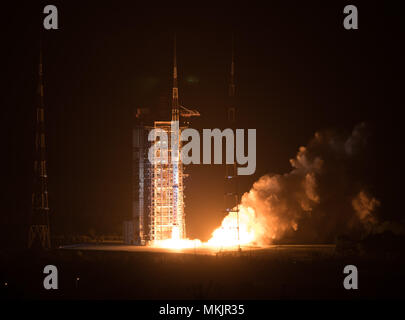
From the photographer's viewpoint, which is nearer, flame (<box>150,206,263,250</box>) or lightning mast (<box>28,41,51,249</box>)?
lightning mast (<box>28,41,51,249</box>)

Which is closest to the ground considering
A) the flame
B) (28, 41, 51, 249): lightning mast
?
(28, 41, 51, 249): lightning mast

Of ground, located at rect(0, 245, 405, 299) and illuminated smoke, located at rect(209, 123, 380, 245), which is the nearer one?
ground, located at rect(0, 245, 405, 299)

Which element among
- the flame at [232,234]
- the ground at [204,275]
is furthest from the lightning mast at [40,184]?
the flame at [232,234]

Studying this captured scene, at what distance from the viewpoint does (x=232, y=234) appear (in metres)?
43.2

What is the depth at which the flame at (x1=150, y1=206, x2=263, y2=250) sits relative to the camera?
42281 millimetres

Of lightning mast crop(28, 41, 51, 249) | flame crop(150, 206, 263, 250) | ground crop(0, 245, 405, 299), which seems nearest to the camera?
ground crop(0, 245, 405, 299)

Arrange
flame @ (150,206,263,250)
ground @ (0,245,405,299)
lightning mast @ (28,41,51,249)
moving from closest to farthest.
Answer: ground @ (0,245,405,299), lightning mast @ (28,41,51,249), flame @ (150,206,263,250)

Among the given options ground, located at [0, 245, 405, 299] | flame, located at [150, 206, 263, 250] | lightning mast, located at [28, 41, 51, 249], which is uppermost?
lightning mast, located at [28, 41, 51, 249]

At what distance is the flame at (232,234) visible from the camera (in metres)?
42.3

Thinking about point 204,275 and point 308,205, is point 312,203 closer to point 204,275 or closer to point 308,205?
point 308,205

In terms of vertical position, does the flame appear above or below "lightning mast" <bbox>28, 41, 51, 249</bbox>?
below

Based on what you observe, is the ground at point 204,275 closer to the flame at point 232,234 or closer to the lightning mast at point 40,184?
the lightning mast at point 40,184

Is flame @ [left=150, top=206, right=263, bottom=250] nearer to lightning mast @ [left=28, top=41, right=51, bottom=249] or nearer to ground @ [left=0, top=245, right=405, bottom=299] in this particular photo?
ground @ [left=0, top=245, right=405, bottom=299]
